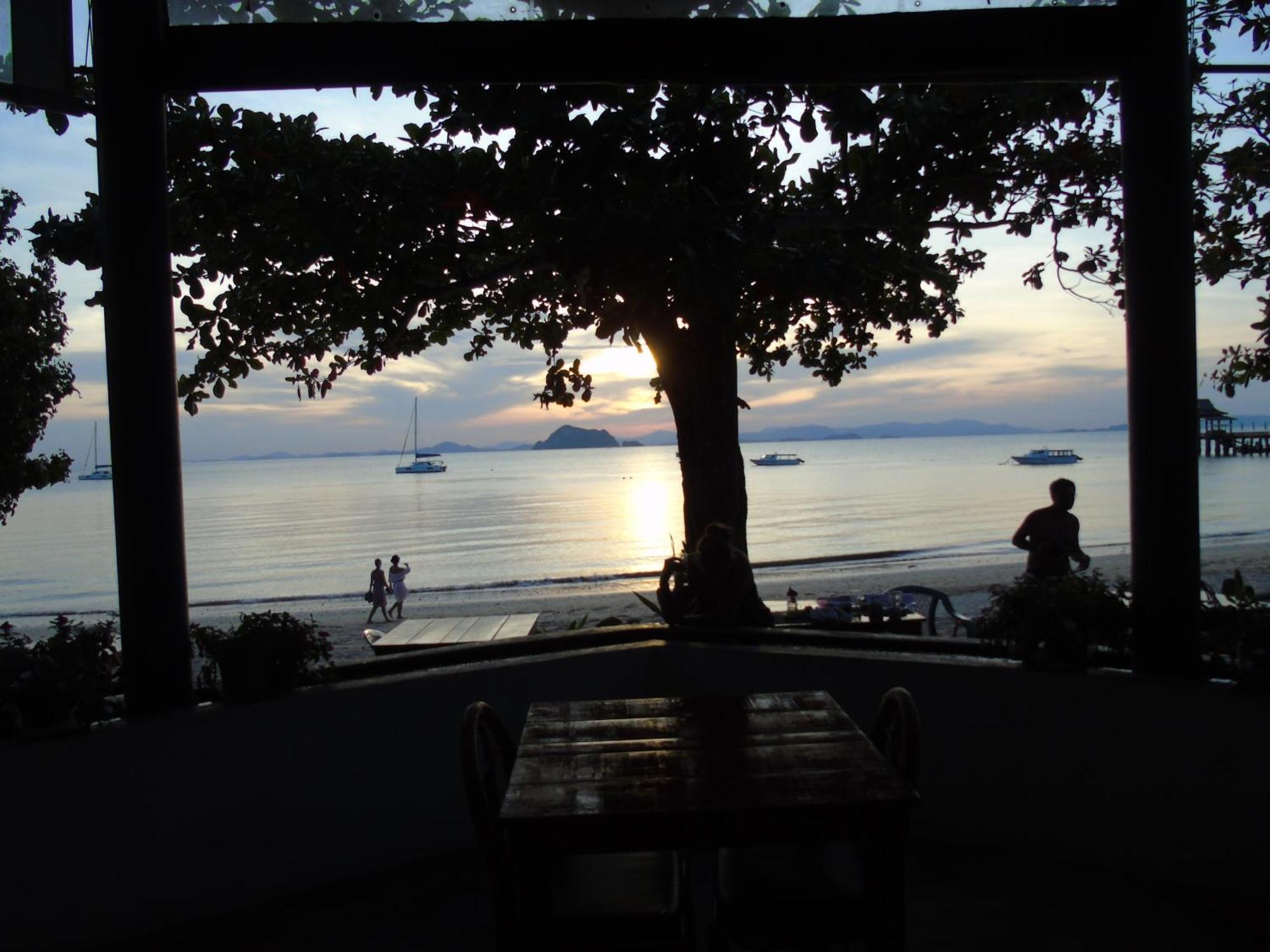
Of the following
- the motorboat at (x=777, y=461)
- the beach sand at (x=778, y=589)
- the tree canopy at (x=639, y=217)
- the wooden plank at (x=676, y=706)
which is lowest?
the beach sand at (x=778, y=589)

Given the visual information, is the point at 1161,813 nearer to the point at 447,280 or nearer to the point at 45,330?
the point at 447,280

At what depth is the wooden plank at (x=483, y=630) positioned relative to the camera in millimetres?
7395

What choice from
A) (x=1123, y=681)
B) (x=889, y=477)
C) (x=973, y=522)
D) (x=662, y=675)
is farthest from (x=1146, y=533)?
(x=889, y=477)

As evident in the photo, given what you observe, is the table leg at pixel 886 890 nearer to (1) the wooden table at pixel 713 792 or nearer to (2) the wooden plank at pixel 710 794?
(1) the wooden table at pixel 713 792

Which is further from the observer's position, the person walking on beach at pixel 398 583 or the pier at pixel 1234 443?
the pier at pixel 1234 443

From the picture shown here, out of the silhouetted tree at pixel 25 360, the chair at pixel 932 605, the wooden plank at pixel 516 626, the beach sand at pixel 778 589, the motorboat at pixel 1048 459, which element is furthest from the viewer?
the motorboat at pixel 1048 459

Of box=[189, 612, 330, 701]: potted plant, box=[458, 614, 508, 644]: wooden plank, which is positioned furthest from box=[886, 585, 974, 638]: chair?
box=[189, 612, 330, 701]: potted plant

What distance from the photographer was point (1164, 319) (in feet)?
11.1

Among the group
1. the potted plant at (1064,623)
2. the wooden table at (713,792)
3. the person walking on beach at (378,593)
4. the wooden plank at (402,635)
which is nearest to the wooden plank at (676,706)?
the wooden table at (713,792)

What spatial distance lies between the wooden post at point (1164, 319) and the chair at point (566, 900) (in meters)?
2.06

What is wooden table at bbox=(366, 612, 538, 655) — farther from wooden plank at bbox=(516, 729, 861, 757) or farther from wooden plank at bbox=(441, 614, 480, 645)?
wooden plank at bbox=(516, 729, 861, 757)

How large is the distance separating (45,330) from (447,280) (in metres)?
12.8

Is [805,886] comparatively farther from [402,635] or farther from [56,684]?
[402,635]

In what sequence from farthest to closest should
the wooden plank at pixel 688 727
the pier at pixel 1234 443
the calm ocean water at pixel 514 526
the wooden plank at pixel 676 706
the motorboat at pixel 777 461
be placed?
1. the motorboat at pixel 777 461
2. the pier at pixel 1234 443
3. the calm ocean water at pixel 514 526
4. the wooden plank at pixel 676 706
5. the wooden plank at pixel 688 727
